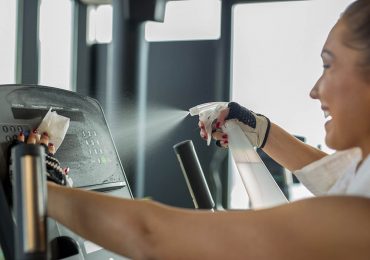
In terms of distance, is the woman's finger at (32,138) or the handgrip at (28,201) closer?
the handgrip at (28,201)

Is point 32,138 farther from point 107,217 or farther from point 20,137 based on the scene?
point 107,217

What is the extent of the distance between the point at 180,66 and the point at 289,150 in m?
2.13

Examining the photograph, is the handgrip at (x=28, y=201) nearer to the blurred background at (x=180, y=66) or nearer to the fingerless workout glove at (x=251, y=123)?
the fingerless workout glove at (x=251, y=123)

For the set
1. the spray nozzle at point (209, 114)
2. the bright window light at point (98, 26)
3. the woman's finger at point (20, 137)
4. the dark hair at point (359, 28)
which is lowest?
the woman's finger at point (20, 137)

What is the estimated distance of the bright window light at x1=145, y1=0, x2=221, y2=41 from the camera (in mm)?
3713

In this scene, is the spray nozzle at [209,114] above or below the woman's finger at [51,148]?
above

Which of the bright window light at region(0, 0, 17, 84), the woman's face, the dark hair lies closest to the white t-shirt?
the woman's face

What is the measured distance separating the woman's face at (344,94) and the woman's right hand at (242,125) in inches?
18.9

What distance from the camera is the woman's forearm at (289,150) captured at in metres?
1.80

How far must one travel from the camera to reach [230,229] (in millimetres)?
940

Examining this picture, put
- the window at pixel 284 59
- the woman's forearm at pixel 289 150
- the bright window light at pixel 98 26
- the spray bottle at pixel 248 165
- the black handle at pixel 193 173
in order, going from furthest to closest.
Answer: the bright window light at pixel 98 26 → the window at pixel 284 59 → the woman's forearm at pixel 289 150 → the black handle at pixel 193 173 → the spray bottle at pixel 248 165

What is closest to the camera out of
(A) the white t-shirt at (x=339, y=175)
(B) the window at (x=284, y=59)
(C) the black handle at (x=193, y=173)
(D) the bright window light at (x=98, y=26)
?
(A) the white t-shirt at (x=339, y=175)

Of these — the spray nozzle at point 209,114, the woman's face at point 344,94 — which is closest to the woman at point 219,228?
the woman's face at point 344,94

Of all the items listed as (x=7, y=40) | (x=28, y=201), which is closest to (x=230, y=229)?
(x=28, y=201)
